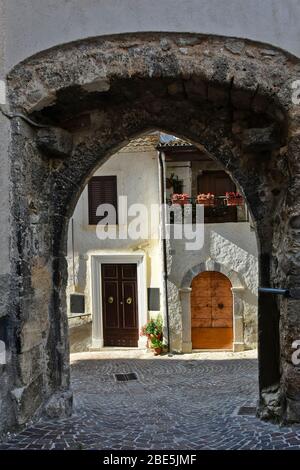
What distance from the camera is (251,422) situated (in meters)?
4.29

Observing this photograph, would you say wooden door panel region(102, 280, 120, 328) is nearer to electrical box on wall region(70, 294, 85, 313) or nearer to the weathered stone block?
electrical box on wall region(70, 294, 85, 313)

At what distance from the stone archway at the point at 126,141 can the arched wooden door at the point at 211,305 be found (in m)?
6.97

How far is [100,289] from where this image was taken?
11609mm

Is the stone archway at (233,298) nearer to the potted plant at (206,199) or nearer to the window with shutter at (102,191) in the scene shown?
the potted plant at (206,199)

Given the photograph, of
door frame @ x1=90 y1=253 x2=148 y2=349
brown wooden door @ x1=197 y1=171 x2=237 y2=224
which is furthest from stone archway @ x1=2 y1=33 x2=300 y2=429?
door frame @ x1=90 y1=253 x2=148 y2=349

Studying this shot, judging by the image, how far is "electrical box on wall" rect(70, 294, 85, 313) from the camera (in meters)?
11.5

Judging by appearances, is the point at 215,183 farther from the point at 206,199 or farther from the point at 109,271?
the point at 109,271

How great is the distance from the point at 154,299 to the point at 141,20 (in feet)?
26.4

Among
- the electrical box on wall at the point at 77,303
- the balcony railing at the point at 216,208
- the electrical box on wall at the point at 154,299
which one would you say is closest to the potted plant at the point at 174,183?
the balcony railing at the point at 216,208

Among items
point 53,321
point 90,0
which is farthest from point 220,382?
point 90,0

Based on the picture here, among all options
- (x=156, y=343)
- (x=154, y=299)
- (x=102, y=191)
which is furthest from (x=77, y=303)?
(x=102, y=191)

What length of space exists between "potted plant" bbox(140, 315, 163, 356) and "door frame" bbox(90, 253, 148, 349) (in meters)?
0.33

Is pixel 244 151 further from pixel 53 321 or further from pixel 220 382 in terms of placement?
pixel 220 382

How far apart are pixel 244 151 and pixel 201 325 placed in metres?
7.90
